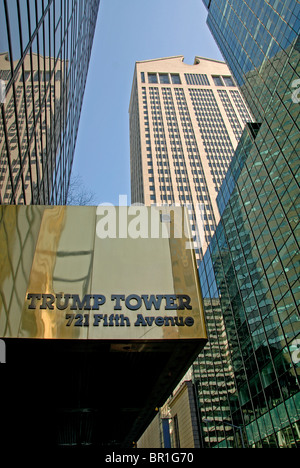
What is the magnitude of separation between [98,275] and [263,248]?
25.6 metres

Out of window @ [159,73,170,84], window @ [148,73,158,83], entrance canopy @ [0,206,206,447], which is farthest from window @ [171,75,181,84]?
entrance canopy @ [0,206,206,447]

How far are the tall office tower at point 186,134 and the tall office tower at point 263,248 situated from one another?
59.3 meters

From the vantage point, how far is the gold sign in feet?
A: 26.9

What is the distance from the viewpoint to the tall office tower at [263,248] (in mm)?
26484

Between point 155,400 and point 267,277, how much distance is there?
21.4 m

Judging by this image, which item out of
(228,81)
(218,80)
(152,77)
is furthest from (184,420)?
(228,81)

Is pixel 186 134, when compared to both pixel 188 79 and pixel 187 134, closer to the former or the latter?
pixel 187 134

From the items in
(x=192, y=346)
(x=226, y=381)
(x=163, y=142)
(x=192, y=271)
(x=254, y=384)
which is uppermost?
(x=163, y=142)

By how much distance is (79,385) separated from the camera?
10.9 metres

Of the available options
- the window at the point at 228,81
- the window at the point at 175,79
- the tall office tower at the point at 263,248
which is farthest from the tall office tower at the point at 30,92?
the window at the point at 228,81

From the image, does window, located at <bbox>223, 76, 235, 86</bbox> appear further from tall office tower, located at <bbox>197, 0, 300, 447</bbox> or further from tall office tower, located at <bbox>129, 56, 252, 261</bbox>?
tall office tower, located at <bbox>197, 0, 300, 447</bbox>
